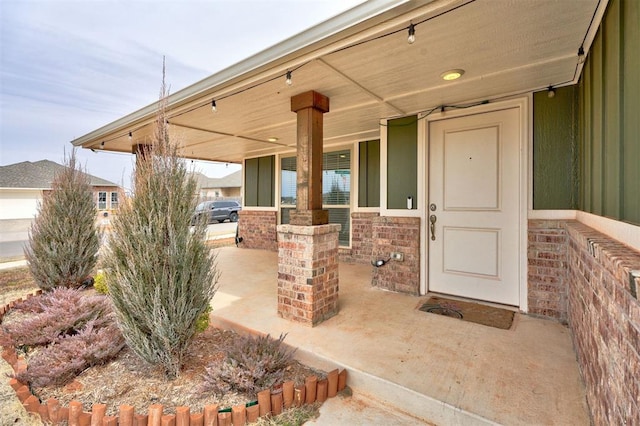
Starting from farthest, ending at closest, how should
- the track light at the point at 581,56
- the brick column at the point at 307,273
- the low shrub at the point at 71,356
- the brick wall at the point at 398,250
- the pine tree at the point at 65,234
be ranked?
the pine tree at the point at 65,234
the brick wall at the point at 398,250
the brick column at the point at 307,273
the track light at the point at 581,56
the low shrub at the point at 71,356

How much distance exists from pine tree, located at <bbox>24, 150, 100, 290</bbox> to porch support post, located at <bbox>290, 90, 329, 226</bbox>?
3.70 m

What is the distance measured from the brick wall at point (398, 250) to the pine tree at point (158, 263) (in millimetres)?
2503

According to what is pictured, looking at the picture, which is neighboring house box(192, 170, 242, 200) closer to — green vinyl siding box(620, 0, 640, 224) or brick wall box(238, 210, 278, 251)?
brick wall box(238, 210, 278, 251)

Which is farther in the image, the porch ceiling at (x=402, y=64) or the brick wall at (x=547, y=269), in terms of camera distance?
the brick wall at (x=547, y=269)

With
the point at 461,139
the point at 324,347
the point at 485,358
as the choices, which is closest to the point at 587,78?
the point at 461,139

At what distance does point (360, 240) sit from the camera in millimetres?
6004

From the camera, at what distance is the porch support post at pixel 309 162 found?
2945mm

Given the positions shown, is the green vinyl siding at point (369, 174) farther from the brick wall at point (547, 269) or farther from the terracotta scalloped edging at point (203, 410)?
the terracotta scalloped edging at point (203, 410)

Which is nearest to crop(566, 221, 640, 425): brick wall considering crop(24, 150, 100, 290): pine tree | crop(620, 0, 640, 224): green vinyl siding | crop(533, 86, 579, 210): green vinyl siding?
crop(620, 0, 640, 224): green vinyl siding

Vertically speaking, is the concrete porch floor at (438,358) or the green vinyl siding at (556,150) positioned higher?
the green vinyl siding at (556,150)

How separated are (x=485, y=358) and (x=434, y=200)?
6.63 ft

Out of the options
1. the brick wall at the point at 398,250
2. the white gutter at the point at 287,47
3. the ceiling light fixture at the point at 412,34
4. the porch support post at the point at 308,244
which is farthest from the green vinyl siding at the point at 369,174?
the ceiling light fixture at the point at 412,34

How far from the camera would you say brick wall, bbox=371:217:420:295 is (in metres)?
3.68

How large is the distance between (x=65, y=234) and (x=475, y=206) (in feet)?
19.2
